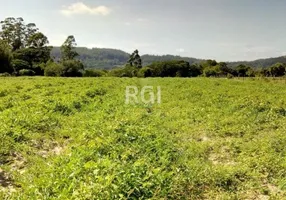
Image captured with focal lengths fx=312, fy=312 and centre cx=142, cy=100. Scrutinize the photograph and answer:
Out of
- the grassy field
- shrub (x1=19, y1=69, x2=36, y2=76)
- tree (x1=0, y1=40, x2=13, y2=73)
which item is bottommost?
the grassy field

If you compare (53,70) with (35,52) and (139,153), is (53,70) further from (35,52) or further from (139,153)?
(139,153)

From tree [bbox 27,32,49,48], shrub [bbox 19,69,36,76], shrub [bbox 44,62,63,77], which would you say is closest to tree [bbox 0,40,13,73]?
shrub [bbox 19,69,36,76]

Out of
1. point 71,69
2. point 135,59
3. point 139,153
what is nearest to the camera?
point 139,153

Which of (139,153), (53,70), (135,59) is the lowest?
(139,153)

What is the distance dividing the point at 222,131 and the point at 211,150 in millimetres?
2081

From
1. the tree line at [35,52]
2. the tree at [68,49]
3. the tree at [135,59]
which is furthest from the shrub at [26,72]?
the tree at [135,59]

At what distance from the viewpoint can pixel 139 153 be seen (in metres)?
6.94

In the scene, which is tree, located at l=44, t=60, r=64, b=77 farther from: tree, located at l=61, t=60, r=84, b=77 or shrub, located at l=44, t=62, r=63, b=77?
tree, located at l=61, t=60, r=84, b=77

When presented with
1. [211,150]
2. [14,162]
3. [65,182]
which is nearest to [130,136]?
[211,150]

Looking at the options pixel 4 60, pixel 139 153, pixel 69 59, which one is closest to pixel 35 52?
pixel 69 59

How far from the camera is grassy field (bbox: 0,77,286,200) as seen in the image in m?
4.84

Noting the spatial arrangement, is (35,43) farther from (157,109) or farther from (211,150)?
(211,150)

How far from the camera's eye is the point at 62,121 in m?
10.6

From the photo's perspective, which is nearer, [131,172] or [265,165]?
[131,172]
